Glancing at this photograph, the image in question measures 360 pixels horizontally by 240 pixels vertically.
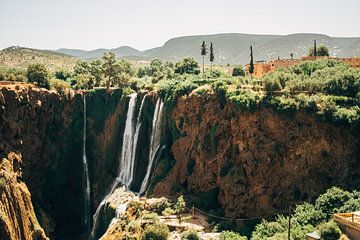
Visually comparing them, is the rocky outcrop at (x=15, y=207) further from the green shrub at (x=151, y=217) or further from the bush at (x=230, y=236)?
the bush at (x=230, y=236)

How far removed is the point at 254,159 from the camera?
132ft

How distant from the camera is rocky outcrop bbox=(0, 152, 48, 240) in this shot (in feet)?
139

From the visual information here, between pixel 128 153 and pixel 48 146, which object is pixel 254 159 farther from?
pixel 48 146

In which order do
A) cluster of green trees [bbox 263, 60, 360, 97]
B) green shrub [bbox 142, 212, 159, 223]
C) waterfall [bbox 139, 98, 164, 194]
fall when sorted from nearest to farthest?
1. green shrub [bbox 142, 212, 159, 223]
2. cluster of green trees [bbox 263, 60, 360, 97]
3. waterfall [bbox 139, 98, 164, 194]

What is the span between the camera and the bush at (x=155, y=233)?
36031 millimetres

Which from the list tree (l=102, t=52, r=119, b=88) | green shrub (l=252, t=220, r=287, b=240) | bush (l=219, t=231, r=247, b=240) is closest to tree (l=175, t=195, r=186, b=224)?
bush (l=219, t=231, r=247, b=240)

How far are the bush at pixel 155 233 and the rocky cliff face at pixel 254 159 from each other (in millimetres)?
6911

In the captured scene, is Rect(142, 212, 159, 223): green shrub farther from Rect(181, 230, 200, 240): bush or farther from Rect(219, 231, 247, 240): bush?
Rect(219, 231, 247, 240): bush

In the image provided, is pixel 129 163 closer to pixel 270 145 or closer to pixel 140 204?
pixel 140 204

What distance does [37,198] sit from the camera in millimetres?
54312

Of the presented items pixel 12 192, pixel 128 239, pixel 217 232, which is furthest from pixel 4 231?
pixel 217 232

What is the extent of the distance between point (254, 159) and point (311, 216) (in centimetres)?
875

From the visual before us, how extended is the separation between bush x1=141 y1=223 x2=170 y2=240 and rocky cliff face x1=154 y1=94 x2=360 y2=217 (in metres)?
6.91

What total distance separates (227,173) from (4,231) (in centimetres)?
2217
